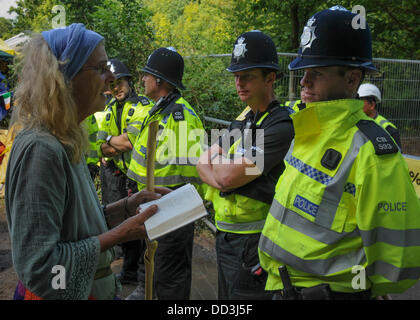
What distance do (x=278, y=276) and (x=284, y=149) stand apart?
97 cm

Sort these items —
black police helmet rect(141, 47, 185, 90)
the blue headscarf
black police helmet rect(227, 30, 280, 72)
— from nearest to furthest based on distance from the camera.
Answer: the blue headscarf
black police helmet rect(227, 30, 280, 72)
black police helmet rect(141, 47, 185, 90)

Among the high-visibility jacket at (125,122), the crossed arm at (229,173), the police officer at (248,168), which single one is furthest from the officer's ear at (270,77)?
the high-visibility jacket at (125,122)

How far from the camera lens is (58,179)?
1.60 m

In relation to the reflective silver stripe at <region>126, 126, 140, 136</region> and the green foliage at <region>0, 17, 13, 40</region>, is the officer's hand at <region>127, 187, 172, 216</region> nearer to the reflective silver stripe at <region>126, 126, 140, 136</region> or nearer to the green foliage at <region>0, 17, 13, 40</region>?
the reflective silver stripe at <region>126, 126, 140, 136</region>

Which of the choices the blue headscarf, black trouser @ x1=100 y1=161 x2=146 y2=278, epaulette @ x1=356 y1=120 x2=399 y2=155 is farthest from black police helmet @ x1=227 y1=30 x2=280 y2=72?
black trouser @ x1=100 y1=161 x2=146 y2=278

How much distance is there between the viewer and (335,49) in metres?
2.02

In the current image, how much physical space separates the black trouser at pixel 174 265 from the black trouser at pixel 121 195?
98 cm

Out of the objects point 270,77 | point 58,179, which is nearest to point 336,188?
point 58,179

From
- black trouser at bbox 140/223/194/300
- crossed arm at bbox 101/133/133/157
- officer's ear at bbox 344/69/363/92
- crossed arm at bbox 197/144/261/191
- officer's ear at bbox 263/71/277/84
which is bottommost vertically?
black trouser at bbox 140/223/194/300

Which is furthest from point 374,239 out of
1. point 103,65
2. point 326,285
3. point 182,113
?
point 182,113

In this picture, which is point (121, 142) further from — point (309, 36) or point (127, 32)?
point (127, 32)

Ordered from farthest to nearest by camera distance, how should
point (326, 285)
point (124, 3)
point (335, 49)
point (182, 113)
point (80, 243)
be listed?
point (124, 3) → point (182, 113) → point (335, 49) → point (326, 285) → point (80, 243)

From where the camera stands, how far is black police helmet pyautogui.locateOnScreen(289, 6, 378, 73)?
2020 millimetres

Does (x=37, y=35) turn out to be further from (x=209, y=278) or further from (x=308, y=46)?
(x=209, y=278)
